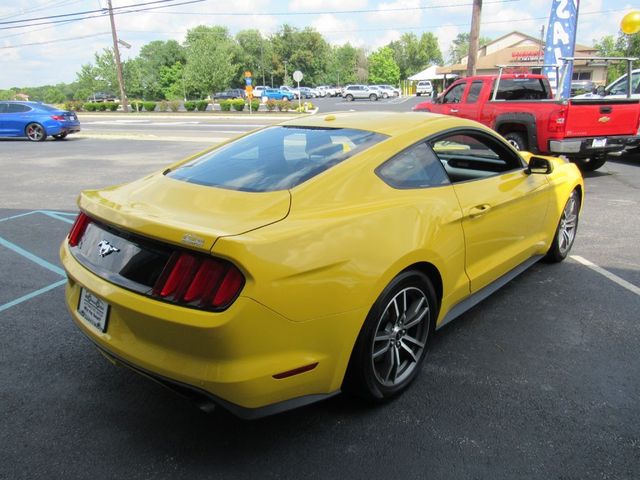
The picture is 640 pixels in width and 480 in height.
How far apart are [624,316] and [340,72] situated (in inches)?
4252

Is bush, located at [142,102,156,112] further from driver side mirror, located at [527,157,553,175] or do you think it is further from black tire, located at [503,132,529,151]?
driver side mirror, located at [527,157,553,175]

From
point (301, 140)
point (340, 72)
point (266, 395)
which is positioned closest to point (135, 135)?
point (301, 140)

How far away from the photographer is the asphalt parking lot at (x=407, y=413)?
7.51ft

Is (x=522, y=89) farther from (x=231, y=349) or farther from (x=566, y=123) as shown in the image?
(x=231, y=349)

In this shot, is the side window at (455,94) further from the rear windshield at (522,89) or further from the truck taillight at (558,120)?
the truck taillight at (558,120)

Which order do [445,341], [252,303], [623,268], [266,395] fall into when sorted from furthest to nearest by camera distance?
[623,268]
[445,341]
[266,395]
[252,303]

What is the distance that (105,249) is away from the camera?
2375 millimetres

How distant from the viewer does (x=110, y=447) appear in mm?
2404

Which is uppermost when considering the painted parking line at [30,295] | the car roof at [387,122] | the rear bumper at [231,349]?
the car roof at [387,122]

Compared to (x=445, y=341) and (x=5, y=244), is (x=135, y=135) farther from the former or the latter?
(x=445, y=341)

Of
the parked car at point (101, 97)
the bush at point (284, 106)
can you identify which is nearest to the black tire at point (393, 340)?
→ the bush at point (284, 106)

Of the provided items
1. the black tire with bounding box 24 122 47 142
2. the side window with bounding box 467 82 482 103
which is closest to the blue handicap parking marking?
the side window with bounding box 467 82 482 103

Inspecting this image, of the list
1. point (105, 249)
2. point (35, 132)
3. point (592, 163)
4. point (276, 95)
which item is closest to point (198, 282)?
point (105, 249)

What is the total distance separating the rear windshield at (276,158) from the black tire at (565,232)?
8.42 ft
